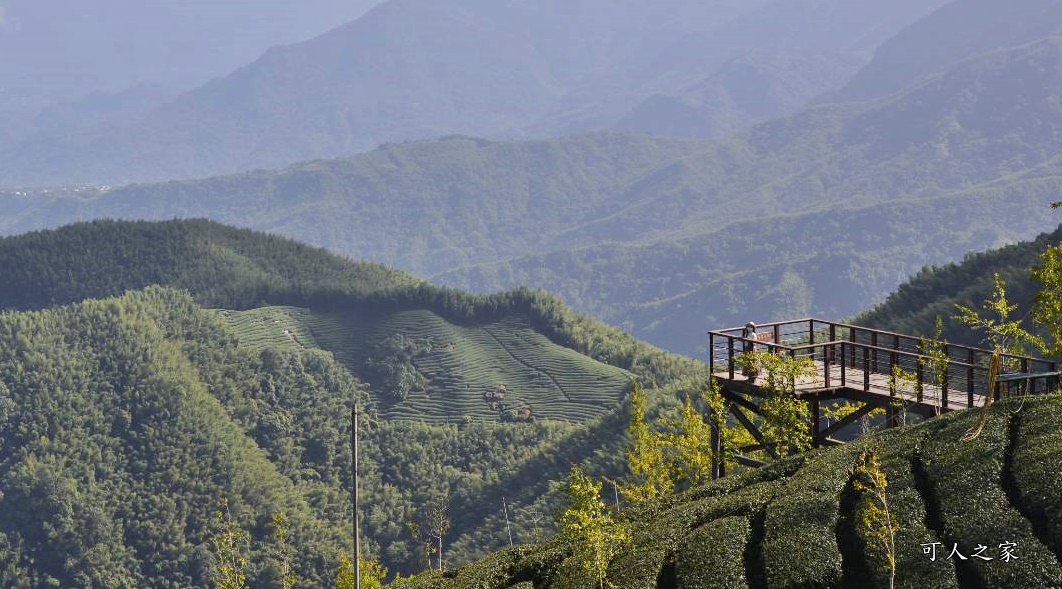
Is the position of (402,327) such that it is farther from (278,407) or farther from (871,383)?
(871,383)

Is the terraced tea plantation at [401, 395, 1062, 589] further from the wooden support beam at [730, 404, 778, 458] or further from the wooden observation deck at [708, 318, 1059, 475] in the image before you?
the wooden support beam at [730, 404, 778, 458]

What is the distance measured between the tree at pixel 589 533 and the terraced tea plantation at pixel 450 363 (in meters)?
114

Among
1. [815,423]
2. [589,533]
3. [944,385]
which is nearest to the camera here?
[589,533]

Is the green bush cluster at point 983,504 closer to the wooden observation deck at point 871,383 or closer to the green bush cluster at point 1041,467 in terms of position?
the green bush cluster at point 1041,467

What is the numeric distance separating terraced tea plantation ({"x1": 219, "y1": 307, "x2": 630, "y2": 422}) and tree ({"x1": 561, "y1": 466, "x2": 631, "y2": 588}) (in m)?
114

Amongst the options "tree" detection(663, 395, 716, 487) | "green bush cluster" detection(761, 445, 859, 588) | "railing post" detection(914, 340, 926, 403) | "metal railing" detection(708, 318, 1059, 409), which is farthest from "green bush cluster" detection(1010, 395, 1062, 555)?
"tree" detection(663, 395, 716, 487)

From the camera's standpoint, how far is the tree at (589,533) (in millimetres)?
29609

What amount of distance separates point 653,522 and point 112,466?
106m

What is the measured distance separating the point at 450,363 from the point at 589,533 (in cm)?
13595

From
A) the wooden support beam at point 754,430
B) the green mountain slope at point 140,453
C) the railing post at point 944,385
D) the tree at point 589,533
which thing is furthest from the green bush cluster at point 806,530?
the green mountain slope at point 140,453

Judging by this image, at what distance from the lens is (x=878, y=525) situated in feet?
87.4

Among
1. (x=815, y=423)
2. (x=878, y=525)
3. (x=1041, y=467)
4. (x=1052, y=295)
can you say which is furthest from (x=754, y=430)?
(x=1041, y=467)

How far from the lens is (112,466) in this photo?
128m

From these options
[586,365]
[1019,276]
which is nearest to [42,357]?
[586,365]
